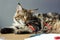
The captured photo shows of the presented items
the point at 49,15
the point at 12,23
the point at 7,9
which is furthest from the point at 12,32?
the point at 49,15

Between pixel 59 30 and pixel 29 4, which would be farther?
pixel 29 4

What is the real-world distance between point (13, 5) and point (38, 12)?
0.82 feet

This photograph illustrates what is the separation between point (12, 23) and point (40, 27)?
0.29 metres

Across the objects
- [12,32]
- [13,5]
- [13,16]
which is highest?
[13,5]

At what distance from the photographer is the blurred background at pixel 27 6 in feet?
4.38

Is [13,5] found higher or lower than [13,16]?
higher

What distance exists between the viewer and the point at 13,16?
1.34 meters

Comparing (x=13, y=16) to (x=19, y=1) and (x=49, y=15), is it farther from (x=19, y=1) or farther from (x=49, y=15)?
(x=49, y=15)

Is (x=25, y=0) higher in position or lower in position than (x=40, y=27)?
higher

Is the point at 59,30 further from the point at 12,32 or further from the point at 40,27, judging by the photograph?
the point at 12,32

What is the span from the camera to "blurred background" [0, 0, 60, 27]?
4.38 feet

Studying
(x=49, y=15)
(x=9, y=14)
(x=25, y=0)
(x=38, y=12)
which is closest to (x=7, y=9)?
(x=9, y=14)

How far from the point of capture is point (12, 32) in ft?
4.22

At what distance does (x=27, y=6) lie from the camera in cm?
135
